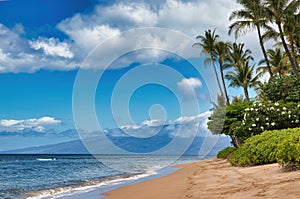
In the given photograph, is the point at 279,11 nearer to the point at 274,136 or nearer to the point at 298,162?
the point at 274,136

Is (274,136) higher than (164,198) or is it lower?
higher

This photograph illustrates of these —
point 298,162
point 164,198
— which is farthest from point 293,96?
point 164,198

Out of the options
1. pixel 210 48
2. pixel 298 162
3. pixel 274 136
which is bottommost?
pixel 298 162

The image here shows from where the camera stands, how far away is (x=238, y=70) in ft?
107

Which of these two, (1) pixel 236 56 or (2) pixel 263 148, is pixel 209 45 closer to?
(1) pixel 236 56

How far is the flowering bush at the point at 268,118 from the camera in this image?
21.0 m

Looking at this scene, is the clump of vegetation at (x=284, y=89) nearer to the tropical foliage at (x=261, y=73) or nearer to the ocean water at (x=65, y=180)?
the tropical foliage at (x=261, y=73)

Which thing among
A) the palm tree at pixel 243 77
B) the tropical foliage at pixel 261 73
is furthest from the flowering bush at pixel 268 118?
the palm tree at pixel 243 77

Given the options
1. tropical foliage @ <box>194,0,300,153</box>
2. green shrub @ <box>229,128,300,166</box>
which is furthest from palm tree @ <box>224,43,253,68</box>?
green shrub @ <box>229,128,300,166</box>

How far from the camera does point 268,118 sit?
21.0 meters

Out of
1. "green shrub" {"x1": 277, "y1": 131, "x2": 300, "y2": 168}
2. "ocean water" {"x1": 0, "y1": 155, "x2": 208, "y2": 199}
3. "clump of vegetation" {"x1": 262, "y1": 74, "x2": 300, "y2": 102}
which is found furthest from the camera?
"clump of vegetation" {"x1": 262, "y1": 74, "x2": 300, "y2": 102}

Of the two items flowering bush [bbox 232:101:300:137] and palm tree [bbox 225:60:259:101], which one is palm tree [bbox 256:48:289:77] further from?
flowering bush [bbox 232:101:300:137]

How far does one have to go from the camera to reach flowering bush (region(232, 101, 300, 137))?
2098cm

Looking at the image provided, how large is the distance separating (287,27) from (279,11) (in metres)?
4.02
